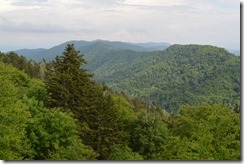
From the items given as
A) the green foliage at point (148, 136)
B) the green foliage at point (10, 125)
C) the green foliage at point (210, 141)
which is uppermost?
the green foliage at point (10, 125)

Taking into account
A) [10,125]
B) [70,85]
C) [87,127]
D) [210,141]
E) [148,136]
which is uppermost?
[70,85]

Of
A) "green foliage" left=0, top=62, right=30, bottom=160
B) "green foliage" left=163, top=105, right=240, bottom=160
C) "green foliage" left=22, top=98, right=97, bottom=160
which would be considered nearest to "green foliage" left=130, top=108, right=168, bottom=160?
"green foliage" left=163, top=105, right=240, bottom=160

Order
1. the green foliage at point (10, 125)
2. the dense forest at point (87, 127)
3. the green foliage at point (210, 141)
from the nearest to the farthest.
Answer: the green foliage at point (10, 125), the dense forest at point (87, 127), the green foliage at point (210, 141)

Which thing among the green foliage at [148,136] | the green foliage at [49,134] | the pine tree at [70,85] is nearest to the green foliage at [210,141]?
the green foliage at [148,136]

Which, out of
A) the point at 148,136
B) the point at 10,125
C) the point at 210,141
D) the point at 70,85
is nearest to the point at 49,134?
the point at 10,125

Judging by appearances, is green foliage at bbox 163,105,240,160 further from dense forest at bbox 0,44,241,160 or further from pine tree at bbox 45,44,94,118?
pine tree at bbox 45,44,94,118

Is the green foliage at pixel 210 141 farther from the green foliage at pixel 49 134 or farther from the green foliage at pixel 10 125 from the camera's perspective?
the green foliage at pixel 10 125

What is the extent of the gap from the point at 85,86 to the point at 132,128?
6.33 metres

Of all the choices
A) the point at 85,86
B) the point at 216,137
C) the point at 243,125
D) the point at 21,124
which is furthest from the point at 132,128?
the point at 243,125

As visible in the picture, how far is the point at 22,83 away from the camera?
1747 inches

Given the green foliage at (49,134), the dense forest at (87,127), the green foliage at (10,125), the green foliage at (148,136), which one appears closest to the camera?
the green foliage at (10,125)

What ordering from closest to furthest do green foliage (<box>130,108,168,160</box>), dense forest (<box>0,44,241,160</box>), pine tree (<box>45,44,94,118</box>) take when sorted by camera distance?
dense forest (<box>0,44,241,160</box>), pine tree (<box>45,44,94,118</box>), green foliage (<box>130,108,168,160</box>)

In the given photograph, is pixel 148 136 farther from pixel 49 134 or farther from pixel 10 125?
pixel 10 125

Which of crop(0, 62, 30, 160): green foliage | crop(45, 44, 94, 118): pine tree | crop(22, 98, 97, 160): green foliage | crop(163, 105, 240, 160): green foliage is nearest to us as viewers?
crop(0, 62, 30, 160): green foliage
